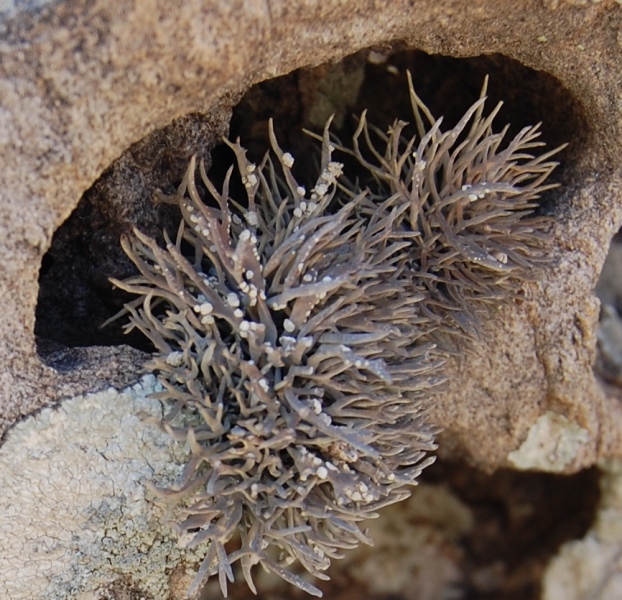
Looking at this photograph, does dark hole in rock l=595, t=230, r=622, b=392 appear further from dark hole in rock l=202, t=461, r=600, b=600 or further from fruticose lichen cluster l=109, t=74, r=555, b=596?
fruticose lichen cluster l=109, t=74, r=555, b=596

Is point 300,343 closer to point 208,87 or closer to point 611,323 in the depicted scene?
point 208,87

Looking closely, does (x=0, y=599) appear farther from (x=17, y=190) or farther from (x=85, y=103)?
(x=85, y=103)

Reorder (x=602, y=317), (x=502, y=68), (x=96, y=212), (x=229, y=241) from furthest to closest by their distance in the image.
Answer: (x=602, y=317) → (x=502, y=68) → (x=96, y=212) → (x=229, y=241)

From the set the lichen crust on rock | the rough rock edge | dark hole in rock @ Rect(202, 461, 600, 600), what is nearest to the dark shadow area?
dark hole in rock @ Rect(202, 461, 600, 600)

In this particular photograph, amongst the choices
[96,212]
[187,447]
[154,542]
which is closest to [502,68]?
[96,212]

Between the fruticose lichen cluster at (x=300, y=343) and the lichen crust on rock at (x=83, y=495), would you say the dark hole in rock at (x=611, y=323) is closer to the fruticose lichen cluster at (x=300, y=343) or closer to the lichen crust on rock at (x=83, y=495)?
the fruticose lichen cluster at (x=300, y=343)

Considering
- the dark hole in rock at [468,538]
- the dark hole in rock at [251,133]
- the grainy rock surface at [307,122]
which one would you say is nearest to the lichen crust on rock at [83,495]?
the grainy rock surface at [307,122]
